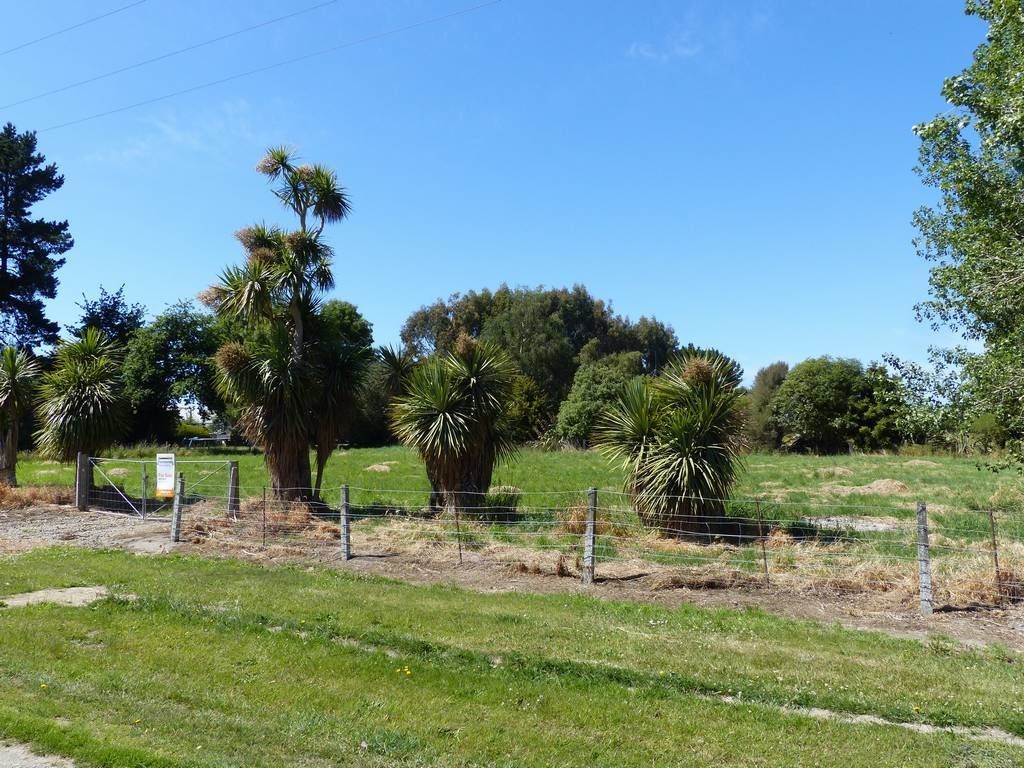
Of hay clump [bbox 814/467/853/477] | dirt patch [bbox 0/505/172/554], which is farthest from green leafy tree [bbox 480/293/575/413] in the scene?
dirt patch [bbox 0/505/172/554]

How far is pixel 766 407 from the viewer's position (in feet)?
238

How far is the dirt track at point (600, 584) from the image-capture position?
31.3 ft

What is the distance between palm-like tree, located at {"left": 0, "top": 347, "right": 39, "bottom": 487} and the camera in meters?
24.0

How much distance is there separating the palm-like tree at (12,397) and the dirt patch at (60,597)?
15744 millimetres

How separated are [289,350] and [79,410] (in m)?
7.79

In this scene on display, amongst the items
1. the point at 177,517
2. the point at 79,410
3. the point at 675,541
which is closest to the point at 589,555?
the point at 675,541

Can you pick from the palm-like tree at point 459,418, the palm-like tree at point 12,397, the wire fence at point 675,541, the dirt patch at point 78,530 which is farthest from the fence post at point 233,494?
the palm-like tree at point 12,397

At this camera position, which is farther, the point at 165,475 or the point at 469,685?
the point at 165,475

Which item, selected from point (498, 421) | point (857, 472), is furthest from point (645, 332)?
point (498, 421)

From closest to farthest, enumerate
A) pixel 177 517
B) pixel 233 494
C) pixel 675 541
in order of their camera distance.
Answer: pixel 675 541 → pixel 177 517 → pixel 233 494

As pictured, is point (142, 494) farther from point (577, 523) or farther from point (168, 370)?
point (168, 370)

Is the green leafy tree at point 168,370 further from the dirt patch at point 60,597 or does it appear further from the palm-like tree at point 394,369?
the dirt patch at point 60,597

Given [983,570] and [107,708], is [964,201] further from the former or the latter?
[107,708]

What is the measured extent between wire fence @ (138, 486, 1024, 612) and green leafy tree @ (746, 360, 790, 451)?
1847 inches
